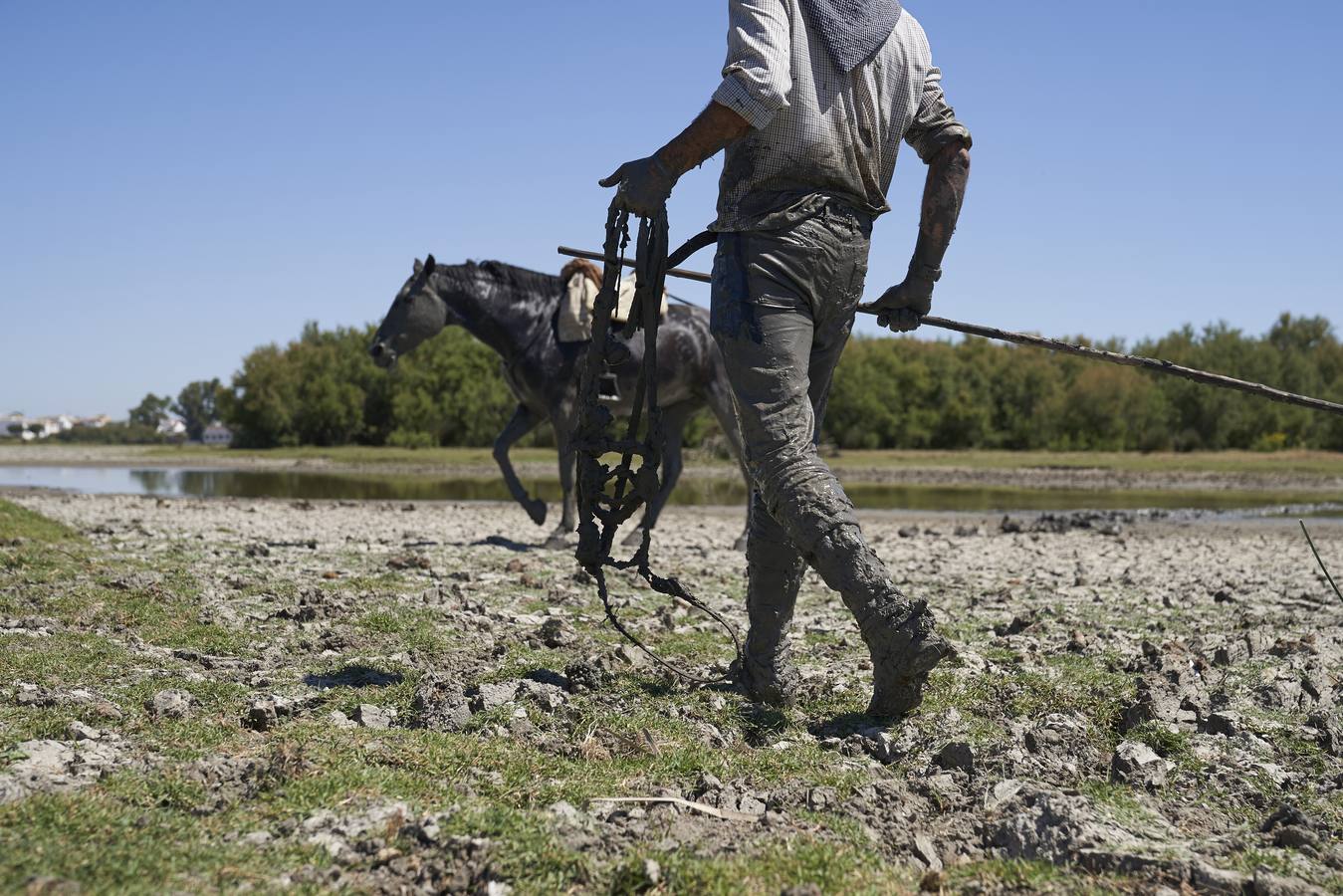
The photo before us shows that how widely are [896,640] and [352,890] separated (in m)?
2.06

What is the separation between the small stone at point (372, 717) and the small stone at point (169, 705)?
61 centimetres

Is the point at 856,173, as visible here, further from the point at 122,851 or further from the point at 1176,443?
the point at 1176,443

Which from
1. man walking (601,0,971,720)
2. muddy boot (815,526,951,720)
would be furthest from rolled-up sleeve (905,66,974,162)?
muddy boot (815,526,951,720)

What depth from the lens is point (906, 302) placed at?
4781 millimetres

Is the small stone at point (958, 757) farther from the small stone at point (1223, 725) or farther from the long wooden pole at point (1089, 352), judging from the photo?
the long wooden pole at point (1089, 352)

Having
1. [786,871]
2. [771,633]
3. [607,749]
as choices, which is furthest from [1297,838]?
[607,749]

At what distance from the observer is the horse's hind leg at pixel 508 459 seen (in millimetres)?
12180

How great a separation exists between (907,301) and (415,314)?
8564mm

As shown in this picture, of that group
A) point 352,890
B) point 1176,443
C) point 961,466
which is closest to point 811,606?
point 352,890

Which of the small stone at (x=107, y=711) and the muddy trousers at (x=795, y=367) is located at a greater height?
the muddy trousers at (x=795, y=367)

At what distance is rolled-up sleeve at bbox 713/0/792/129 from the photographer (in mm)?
3965

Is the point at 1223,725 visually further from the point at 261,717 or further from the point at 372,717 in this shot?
the point at 261,717

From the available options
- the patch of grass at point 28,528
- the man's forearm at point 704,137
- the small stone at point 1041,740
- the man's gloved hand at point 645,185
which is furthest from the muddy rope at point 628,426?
the patch of grass at point 28,528

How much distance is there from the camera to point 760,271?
4.23m
